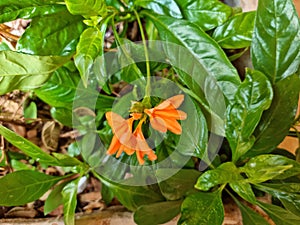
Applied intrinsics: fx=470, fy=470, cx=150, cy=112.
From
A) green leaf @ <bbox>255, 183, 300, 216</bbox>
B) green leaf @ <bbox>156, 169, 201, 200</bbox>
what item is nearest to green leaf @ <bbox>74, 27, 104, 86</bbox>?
green leaf @ <bbox>156, 169, 201, 200</bbox>

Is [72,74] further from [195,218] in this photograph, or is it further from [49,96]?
[195,218]

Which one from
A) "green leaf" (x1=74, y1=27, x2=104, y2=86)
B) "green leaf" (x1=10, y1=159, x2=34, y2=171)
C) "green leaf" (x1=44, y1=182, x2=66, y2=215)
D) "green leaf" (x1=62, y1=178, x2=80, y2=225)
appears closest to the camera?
"green leaf" (x1=74, y1=27, x2=104, y2=86)

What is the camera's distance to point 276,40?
2.70 feet

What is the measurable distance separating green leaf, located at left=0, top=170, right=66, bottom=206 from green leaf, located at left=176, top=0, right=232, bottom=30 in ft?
1.38

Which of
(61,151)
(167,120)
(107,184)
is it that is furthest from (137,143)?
(61,151)

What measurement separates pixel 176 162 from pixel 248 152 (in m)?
0.14

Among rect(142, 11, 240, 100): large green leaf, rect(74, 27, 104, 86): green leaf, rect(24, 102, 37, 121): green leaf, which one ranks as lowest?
rect(24, 102, 37, 121): green leaf

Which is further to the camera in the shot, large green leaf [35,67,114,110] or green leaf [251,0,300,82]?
large green leaf [35,67,114,110]

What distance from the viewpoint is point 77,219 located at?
0.90m

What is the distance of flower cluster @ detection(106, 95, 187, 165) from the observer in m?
0.78

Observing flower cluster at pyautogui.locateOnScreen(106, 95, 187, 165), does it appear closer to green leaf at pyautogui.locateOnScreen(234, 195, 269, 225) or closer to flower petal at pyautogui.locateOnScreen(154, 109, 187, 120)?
flower petal at pyautogui.locateOnScreen(154, 109, 187, 120)

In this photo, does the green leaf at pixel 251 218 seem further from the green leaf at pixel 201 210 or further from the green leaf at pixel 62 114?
the green leaf at pixel 62 114

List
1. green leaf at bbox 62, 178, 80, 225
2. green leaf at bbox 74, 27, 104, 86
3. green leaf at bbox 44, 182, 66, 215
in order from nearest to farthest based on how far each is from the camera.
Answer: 1. green leaf at bbox 74, 27, 104, 86
2. green leaf at bbox 62, 178, 80, 225
3. green leaf at bbox 44, 182, 66, 215

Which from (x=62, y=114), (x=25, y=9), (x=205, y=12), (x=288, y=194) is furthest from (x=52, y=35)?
(x=288, y=194)
